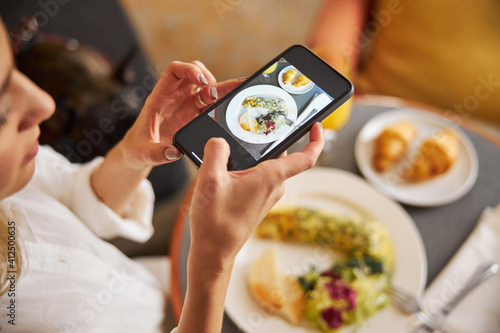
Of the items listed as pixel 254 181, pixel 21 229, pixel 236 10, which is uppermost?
pixel 254 181

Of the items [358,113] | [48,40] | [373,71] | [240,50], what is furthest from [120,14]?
[240,50]

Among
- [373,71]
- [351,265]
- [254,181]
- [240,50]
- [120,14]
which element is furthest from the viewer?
[240,50]

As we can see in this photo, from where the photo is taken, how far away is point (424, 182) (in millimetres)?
811

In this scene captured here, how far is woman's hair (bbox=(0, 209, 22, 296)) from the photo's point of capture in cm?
41

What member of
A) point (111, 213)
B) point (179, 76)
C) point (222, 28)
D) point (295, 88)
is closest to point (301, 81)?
point (295, 88)

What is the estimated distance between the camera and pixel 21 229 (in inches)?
17.1

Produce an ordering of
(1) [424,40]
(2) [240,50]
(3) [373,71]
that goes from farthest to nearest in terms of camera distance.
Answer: (2) [240,50] → (3) [373,71] → (1) [424,40]

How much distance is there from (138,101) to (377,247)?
589 mm

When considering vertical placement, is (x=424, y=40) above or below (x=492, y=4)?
below

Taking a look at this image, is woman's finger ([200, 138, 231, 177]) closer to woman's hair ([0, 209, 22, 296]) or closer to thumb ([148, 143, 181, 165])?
thumb ([148, 143, 181, 165])

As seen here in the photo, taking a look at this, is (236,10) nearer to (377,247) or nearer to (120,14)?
(120,14)

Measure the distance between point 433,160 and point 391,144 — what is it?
0.09 m

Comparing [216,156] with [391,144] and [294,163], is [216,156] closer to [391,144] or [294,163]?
[294,163]

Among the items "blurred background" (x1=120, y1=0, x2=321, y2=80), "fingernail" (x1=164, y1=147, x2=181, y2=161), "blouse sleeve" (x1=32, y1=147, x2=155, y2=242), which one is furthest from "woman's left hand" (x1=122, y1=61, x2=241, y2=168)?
"blurred background" (x1=120, y1=0, x2=321, y2=80)
